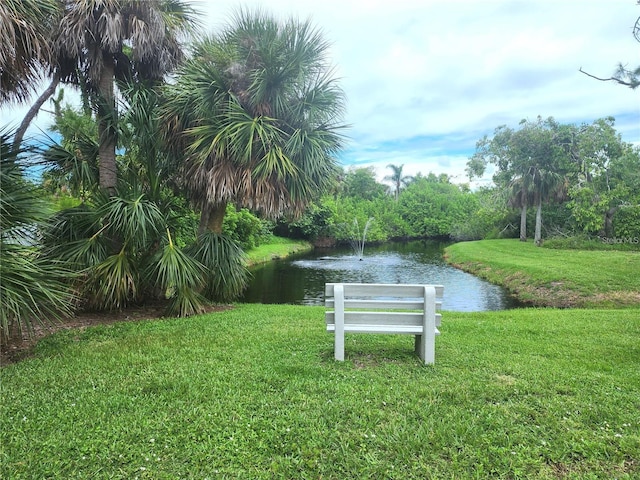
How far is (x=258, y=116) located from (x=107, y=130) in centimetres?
284

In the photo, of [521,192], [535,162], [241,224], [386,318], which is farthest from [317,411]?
[521,192]

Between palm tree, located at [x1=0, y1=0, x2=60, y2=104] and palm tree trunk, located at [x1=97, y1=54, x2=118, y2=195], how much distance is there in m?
1.73

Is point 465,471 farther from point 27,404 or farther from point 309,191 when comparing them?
point 309,191

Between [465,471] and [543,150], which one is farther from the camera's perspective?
[543,150]

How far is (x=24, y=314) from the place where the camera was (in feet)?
12.3

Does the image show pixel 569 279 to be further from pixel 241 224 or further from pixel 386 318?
pixel 241 224

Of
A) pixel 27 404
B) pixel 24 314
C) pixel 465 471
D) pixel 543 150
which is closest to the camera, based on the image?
pixel 465 471

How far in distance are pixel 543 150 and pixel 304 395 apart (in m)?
28.4

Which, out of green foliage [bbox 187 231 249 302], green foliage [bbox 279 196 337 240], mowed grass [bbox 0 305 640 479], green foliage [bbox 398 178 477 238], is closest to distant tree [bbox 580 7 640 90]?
mowed grass [bbox 0 305 640 479]

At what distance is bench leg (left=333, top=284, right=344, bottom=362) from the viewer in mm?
3801

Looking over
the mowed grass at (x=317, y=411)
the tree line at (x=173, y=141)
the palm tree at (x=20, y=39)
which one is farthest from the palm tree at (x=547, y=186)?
the palm tree at (x=20, y=39)

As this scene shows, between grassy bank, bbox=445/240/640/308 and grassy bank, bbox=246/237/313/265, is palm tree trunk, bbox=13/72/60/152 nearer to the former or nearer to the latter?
grassy bank, bbox=246/237/313/265

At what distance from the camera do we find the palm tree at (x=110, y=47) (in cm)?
648

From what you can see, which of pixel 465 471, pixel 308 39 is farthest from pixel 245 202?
pixel 465 471
